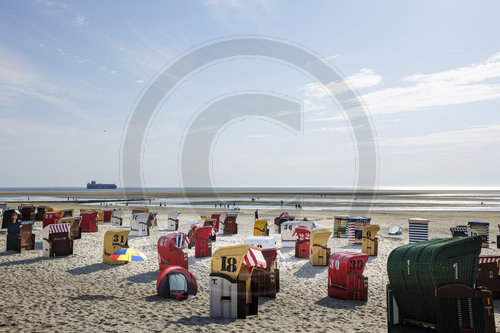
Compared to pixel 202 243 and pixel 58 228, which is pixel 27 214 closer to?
pixel 58 228

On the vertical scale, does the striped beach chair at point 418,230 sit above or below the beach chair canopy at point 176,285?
above

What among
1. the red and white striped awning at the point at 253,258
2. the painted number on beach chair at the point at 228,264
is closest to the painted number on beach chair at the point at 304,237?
the red and white striped awning at the point at 253,258

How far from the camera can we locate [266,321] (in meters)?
10.3

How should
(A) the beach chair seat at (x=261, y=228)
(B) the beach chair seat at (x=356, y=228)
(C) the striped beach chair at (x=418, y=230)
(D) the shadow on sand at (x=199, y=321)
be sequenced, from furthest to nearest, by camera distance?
(A) the beach chair seat at (x=261, y=228)
(B) the beach chair seat at (x=356, y=228)
(C) the striped beach chair at (x=418, y=230)
(D) the shadow on sand at (x=199, y=321)

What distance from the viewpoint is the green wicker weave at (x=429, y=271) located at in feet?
23.7

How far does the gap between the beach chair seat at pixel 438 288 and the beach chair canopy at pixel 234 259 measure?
12.9 ft

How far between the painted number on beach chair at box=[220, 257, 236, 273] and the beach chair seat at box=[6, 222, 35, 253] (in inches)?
636

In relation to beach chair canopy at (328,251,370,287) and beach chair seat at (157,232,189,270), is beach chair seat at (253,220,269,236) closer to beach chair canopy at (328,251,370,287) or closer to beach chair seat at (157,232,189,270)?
beach chair seat at (157,232,189,270)

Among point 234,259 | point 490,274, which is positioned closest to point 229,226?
point 234,259

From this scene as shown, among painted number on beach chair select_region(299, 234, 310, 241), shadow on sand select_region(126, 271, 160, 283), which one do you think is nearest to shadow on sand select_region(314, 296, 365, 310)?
shadow on sand select_region(126, 271, 160, 283)

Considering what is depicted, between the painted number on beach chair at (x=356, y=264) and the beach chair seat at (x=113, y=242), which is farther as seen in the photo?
the beach chair seat at (x=113, y=242)

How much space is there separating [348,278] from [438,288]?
18.3 ft

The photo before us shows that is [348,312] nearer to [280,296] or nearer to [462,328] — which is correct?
[280,296]

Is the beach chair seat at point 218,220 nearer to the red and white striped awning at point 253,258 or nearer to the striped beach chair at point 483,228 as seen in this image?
the striped beach chair at point 483,228
